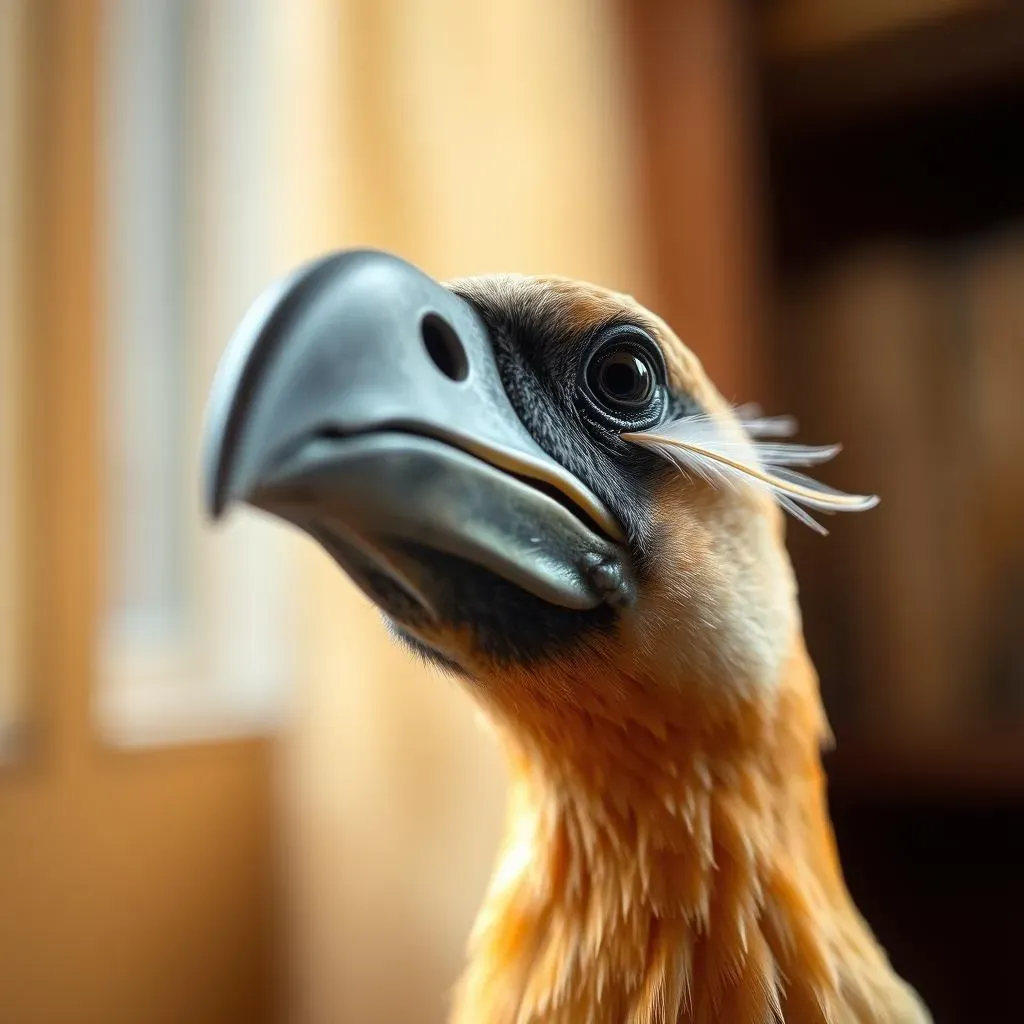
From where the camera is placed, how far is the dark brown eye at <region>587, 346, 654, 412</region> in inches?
17.2

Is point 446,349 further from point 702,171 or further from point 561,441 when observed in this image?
point 702,171

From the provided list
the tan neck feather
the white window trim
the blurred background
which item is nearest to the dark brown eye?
the tan neck feather

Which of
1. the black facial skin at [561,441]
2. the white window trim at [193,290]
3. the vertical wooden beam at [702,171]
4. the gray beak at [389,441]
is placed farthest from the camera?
the white window trim at [193,290]

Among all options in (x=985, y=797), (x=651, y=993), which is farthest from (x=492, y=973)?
(x=985, y=797)

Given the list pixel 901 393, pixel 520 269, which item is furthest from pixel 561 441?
pixel 901 393

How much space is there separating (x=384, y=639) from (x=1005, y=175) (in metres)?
0.84

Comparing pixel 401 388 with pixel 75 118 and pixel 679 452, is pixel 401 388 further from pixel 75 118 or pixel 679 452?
pixel 75 118

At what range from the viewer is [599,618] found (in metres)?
0.42

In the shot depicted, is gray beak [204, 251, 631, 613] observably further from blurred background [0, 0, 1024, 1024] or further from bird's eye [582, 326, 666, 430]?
blurred background [0, 0, 1024, 1024]

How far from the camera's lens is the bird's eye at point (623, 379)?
0.44 metres

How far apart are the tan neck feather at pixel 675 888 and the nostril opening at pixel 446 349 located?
0.50 ft

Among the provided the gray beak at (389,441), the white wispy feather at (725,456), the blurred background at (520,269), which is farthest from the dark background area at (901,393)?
the gray beak at (389,441)

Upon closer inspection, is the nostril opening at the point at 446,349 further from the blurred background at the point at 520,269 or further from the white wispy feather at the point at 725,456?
the blurred background at the point at 520,269

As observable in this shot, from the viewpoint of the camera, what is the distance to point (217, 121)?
1.21 m
